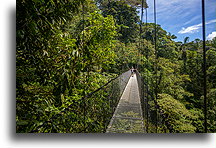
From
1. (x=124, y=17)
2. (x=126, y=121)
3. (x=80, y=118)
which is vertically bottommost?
(x=126, y=121)

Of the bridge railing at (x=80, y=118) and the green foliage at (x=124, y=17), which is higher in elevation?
the green foliage at (x=124, y=17)

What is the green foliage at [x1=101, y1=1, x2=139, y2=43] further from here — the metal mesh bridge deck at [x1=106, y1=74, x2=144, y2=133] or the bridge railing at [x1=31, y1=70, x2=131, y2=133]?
the bridge railing at [x1=31, y1=70, x2=131, y2=133]

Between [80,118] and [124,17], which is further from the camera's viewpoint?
[124,17]

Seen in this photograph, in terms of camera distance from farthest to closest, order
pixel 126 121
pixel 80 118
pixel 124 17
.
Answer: pixel 124 17 → pixel 126 121 → pixel 80 118

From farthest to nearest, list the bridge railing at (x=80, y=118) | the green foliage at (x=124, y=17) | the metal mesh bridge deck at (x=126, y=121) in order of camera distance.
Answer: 1. the green foliage at (x=124, y=17)
2. the metal mesh bridge deck at (x=126, y=121)
3. the bridge railing at (x=80, y=118)

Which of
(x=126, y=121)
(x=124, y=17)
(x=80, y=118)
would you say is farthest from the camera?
(x=124, y=17)

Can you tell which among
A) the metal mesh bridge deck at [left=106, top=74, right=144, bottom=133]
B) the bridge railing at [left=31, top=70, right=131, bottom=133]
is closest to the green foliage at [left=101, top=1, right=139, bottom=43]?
the metal mesh bridge deck at [left=106, top=74, right=144, bottom=133]

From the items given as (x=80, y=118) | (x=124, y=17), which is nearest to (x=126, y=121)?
(x=80, y=118)

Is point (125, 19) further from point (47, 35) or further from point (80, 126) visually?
point (80, 126)

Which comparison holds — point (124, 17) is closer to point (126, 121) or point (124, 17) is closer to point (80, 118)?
point (126, 121)

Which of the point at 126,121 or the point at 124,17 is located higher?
the point at 124,17

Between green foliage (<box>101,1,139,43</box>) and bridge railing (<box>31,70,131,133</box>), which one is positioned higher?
green foliage (<box>101,1,139,43</box>)

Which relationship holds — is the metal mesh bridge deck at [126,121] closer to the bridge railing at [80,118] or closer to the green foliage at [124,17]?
the bridge railing at [80,118]

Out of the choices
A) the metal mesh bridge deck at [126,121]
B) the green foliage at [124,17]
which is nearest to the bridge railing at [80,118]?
the metal mesh bridge deck at [126,121]
